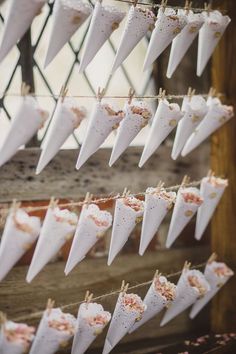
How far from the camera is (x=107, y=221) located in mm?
3090

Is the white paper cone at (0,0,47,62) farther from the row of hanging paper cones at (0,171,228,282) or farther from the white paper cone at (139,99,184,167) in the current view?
the white paper cone at (139,99,184,167)

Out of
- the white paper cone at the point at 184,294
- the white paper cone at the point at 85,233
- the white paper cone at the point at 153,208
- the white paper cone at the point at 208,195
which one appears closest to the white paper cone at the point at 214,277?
the white paper cone at the point at 184,294

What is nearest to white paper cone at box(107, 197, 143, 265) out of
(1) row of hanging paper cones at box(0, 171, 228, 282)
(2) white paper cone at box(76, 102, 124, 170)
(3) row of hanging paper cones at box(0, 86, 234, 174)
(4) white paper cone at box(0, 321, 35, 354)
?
(1) row of hanging paper cones at box(0, 171, 228, 282)

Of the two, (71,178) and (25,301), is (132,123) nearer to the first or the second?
(71,178)

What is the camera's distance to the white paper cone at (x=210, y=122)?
377 cm

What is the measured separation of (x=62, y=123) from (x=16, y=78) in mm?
1175

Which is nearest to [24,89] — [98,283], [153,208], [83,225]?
[83,225]

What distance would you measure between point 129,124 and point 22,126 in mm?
770

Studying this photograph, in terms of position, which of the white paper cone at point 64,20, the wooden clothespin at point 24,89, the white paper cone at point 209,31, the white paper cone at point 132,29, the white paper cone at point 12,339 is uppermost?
the white paper cone at point 209,31

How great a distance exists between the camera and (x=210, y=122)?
12.4 ft

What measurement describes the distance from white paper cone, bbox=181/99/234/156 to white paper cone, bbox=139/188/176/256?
570mm

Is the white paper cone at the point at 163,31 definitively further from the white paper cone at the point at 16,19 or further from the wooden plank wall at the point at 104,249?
the wooden plank wall at the point at 104,249

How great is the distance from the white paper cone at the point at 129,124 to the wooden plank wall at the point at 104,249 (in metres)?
0.84

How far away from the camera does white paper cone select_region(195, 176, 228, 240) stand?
3.86m
